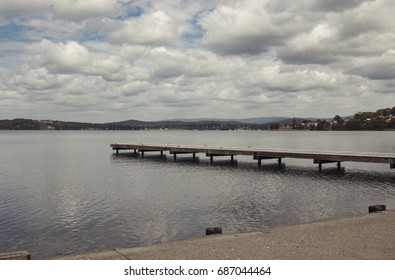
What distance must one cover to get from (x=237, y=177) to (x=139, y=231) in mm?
20283

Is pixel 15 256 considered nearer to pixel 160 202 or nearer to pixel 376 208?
pixel 376 208

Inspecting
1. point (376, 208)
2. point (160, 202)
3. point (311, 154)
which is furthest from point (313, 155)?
point (376, 208)

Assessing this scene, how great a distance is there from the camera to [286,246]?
995 centimetres

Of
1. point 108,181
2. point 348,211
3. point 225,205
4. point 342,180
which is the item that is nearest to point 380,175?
point 342,180

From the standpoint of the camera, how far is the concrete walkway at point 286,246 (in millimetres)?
9219

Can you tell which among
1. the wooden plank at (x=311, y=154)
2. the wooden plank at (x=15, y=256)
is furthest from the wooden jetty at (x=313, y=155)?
the wooden plank at (x=15, y=256)

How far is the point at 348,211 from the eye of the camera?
2145 cm

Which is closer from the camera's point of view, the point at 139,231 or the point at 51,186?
the point at 139,231

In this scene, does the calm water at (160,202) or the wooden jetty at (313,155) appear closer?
the calm water at (160,202)

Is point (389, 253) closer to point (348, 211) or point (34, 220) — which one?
point (348, 211)

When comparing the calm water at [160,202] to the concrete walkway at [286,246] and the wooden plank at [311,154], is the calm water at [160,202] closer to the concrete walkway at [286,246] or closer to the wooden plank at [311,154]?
the wooden plank at [311,154]

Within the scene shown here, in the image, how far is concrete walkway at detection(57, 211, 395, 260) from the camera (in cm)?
922

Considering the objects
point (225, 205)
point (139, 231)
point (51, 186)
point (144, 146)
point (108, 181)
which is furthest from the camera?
point (144, 146)

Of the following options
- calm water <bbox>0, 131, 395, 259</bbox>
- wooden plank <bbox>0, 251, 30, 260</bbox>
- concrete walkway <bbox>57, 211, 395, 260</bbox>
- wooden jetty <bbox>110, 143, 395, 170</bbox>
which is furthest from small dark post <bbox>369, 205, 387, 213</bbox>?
wooden jetty <bbox>110, 143, 395, 170</bbox>
